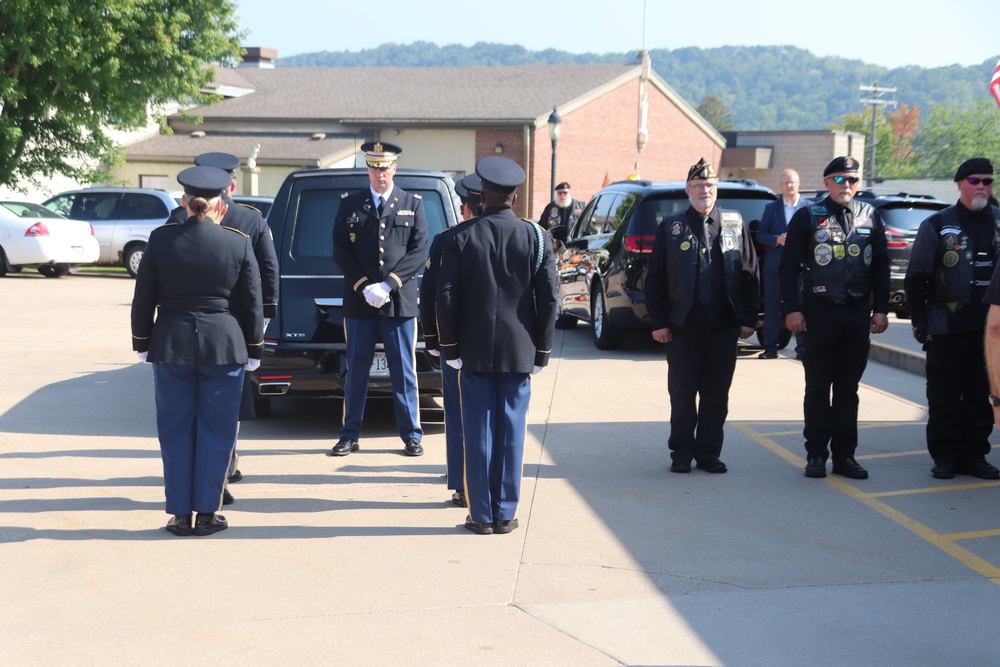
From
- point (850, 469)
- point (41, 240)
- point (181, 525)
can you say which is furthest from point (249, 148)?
point (181, 525)

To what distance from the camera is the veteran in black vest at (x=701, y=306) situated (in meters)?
7.44

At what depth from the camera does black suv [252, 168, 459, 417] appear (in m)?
8.23

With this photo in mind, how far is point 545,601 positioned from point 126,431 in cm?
463

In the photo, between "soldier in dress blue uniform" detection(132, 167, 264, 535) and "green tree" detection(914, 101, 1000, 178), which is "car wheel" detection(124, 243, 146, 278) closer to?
"soldier in dress blue uniform" detection(132, 167, 264, 535)

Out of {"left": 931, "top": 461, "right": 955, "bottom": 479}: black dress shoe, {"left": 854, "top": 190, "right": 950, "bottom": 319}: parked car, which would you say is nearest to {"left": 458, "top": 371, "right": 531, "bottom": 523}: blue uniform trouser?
{"left": 931, "top": 461, "right": 955, "bottom": 479}: black dress shoe

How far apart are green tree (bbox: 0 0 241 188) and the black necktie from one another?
2220 centimetres

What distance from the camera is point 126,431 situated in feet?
28.1

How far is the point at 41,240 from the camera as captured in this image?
2350cm

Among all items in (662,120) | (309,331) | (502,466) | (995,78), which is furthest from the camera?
(662,120)

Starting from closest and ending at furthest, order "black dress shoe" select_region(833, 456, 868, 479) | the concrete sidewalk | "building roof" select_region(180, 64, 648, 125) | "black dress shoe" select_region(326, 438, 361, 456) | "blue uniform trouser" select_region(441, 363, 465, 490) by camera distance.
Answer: the concrete sidewalk, "blue uniform trouser" select_region(441, 363, 465, 490), "black dress shoe" select_region(833, 456, 868, 479), "black dress shoe" select_region(326, 438, 361, 456), "building roof" select_region(180, 64, 648, 125)

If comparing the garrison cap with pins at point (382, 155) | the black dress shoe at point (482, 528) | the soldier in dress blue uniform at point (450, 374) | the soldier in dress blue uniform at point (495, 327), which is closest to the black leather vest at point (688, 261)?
the soldier in dress blue uniform at point (450, 374)

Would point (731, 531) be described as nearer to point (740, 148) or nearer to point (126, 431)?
point (126, 431)

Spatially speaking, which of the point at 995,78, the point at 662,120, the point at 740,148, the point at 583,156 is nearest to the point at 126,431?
the point at 995,78

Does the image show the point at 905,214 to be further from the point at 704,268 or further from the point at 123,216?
the point at 123,216
